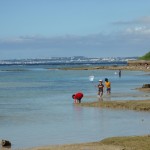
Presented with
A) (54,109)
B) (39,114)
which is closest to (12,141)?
(39,114)

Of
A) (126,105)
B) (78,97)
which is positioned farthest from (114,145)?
(78,97)

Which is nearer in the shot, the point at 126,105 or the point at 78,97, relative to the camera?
the point at 126,105

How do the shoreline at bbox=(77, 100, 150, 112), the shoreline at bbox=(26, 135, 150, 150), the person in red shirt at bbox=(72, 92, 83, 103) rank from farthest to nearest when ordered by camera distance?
the person in red shirt at bbox=(72, 92, 83, 103)
the shoreline at bbox=(77, 100, 150, 112)
the shoreline at bbox=(26, 135, 150, 150)

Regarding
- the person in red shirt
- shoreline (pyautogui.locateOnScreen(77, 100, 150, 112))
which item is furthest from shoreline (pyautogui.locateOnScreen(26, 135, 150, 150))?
the person in red shirt

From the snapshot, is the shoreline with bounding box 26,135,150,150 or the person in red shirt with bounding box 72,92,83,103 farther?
the person in red shirt with bounding box 72,92,83,103

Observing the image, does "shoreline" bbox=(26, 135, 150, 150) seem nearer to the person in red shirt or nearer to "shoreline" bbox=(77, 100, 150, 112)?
"shoreline" bbox=(77, 100, 150, 112)

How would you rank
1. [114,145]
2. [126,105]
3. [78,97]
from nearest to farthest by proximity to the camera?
[114,145] < [126,105] < [78,97]

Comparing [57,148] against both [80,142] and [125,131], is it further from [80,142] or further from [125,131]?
[125,131]

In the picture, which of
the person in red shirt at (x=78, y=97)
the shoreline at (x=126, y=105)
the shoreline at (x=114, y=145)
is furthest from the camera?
the person in red shirt at (x=78, y=97)

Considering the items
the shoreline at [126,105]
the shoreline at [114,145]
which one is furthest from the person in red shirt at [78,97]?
the shoreline at [114,145]

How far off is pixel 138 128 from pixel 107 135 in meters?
2.21

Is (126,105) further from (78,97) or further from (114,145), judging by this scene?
(114,145)

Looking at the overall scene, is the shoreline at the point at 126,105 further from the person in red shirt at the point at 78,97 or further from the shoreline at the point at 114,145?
the shoreline at the point at 114,145

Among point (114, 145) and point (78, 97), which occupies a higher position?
point (78, 97)
